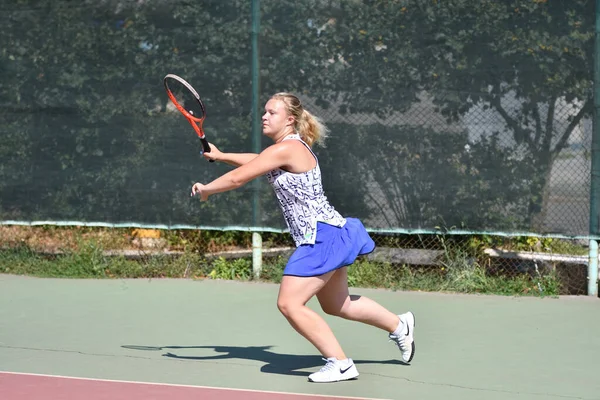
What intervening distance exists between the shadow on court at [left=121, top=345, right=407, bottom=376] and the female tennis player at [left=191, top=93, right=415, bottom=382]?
0.27 metres

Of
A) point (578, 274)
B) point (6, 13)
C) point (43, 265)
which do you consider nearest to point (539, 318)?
point (578, 274)

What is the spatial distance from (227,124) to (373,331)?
2.43 meters

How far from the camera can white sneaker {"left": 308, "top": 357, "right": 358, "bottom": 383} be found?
4863 mm

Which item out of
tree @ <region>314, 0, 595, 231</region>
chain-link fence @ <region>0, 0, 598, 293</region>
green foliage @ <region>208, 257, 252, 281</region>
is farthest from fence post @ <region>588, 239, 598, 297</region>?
green foliage @ <region>208, 257, 252, 281</region>

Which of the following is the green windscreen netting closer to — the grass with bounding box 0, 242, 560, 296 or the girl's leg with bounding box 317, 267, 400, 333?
the grass with bounding box 0, 242, 560, 296

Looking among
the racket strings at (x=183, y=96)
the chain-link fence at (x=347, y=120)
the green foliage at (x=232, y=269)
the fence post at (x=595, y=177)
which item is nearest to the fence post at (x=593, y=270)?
the fence post at (x=595, y=177)

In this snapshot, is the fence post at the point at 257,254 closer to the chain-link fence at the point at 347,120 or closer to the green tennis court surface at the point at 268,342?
the chain-link fence at the point at 347,120

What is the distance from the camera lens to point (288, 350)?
5.72 m

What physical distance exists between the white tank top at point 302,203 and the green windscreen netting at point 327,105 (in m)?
2.64

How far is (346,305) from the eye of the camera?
5109 millimetres

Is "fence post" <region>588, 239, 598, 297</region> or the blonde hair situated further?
"fence post" <region>588, 239, 598, 297</region>

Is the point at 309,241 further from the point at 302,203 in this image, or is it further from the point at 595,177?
the point at 595,177

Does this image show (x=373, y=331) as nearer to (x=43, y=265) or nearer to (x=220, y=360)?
(x=220, y=360)

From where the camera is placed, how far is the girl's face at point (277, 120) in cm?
507
